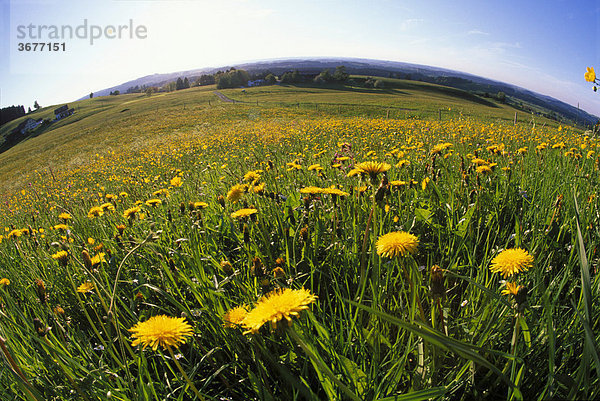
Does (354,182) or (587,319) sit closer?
(587,319)

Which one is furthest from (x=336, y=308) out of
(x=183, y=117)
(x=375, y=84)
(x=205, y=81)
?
(x=205, y=81)

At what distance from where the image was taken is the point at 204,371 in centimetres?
125

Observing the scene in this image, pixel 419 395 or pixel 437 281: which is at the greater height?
pixel 437 281

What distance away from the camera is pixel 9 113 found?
303 ft

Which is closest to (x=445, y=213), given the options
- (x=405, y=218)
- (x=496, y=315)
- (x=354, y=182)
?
(x=405, y=218)

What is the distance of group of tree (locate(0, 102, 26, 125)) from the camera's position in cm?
9031

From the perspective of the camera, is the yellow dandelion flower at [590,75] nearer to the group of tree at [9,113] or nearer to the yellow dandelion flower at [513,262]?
the yellow dandelion flower at [513,262]

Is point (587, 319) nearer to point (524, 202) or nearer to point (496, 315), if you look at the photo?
point (496, 315)

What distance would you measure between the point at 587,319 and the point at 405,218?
55.7 inches

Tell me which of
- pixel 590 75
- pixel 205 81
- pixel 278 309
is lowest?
pixel 278 309

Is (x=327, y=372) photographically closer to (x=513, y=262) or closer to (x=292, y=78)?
(x=513, y=262)

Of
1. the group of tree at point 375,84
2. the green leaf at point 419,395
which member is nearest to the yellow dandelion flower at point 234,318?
the green leaf at point 419,395

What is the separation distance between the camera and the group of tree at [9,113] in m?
90.3

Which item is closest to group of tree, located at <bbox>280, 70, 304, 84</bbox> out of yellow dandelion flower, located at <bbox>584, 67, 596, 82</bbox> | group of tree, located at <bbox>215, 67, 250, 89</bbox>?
group of tree, located at <bbox>215, 67, 250, 89</bbox>
